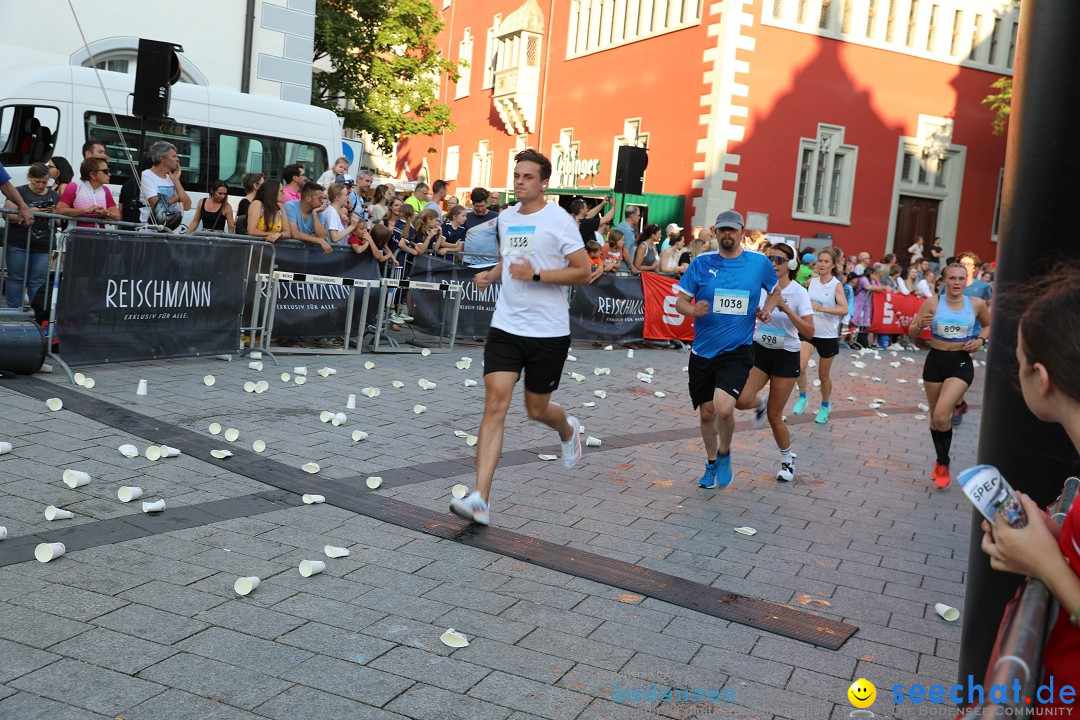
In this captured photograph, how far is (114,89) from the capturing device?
617 inches

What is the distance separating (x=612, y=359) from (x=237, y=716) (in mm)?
11783

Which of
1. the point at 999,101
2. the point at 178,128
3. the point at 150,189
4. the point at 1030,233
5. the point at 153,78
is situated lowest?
the point at 1030,233

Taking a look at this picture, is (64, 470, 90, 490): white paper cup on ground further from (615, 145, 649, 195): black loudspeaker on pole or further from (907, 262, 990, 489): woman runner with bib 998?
(615, 145, 649, 195): black loudspeaker on pole

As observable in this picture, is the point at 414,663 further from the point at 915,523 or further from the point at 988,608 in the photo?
the point at 915,523

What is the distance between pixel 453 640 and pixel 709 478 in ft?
12.3

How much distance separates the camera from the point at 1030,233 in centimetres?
307

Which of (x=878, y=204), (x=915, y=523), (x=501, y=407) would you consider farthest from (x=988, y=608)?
(x=878, y=204)

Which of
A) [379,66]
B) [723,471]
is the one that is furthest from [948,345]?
[379,66]

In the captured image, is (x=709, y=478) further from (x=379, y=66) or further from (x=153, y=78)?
(x=379, y=66)

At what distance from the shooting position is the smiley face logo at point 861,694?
3.82 meters

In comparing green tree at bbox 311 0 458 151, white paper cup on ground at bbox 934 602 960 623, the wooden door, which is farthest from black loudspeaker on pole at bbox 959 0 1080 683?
green tree at bbox 311 0 458 151

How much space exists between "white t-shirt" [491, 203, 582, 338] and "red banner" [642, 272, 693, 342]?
1087 centimetres

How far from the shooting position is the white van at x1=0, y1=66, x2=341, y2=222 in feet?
49.5

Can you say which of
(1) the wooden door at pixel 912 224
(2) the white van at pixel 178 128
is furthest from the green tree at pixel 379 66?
(1) the wooden door at pixel 912 224
